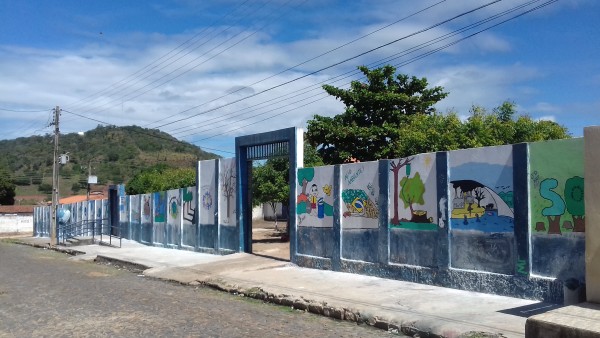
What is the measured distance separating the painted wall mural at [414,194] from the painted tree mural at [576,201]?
105 inches

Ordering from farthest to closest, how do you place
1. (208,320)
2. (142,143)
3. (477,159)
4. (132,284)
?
(142,143)
(132,284)
(477,159)
(208,320)

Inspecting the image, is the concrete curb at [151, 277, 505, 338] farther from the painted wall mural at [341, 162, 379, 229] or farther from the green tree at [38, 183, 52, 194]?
the green tree at [38, 183, 52, 194]

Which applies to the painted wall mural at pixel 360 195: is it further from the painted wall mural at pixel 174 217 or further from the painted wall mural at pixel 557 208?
the painted wall mural at pixel 174 217

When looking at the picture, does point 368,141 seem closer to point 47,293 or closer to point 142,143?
point 47,293

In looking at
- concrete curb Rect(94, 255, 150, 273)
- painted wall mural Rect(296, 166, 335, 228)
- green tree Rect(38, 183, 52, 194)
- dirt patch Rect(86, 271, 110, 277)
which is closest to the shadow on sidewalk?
painted wall mural Rect(296, 166, 335, 228)

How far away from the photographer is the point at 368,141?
85.7 feet

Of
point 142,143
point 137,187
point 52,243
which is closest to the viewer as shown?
point 52,243

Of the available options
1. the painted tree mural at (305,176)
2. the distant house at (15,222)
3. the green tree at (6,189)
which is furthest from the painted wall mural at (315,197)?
the green tree at (6,189)

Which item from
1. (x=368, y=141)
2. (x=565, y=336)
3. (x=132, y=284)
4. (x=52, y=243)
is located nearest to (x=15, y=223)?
(x=52, y=243)

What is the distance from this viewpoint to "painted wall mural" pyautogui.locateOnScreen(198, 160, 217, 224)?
65.5ft

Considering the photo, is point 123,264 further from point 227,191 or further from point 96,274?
point 227,191

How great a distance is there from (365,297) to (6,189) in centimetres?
8215

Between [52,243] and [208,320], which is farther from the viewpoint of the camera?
[52,243]

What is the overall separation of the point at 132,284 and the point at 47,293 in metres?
2.09
